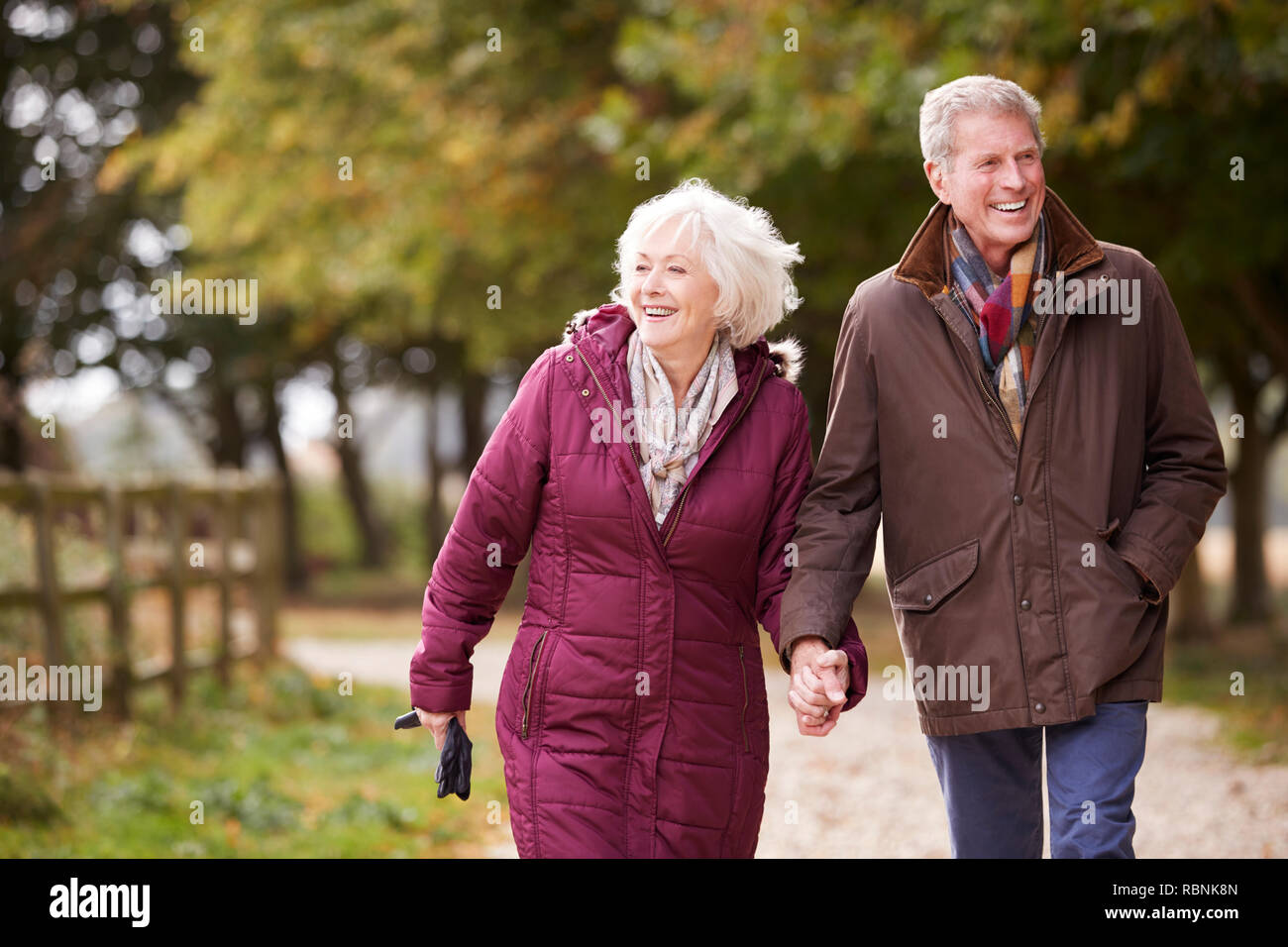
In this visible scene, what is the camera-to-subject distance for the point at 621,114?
1145cm

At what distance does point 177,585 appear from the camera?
1089 cm

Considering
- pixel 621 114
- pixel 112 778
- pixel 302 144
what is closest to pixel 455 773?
pixel 112 778

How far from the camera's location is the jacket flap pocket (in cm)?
352

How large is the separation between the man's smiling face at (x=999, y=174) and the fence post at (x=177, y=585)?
8.28m

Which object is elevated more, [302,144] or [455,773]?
[302,144]

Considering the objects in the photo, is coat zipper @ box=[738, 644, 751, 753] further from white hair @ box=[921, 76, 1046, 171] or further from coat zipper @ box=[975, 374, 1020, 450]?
white hair @ box=[921, 76, 1046, 171]

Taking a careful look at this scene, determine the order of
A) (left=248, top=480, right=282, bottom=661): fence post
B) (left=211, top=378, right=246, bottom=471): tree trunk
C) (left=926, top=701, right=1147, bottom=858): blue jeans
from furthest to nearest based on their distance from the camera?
(left=211, top=378, right=246, bottom=471): tree trunk < (left=248, top=480, right=282, bottom=661): fence post < (left=926, top=701, right=1147, bottom=858): blue jeans

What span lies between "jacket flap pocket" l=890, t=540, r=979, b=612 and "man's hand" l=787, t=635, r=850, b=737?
0.78 ft

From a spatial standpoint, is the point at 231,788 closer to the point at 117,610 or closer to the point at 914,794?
the point at 117,610

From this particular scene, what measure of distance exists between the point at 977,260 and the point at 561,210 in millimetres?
11408

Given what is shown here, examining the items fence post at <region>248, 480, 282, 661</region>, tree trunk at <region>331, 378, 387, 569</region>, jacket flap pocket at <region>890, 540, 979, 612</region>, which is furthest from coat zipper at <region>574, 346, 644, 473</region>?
tree trunk at <region>331, 378, 387, 569</region>

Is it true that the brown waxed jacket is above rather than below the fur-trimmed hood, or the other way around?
below
